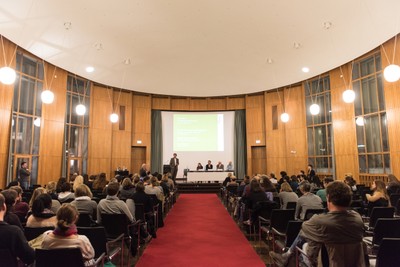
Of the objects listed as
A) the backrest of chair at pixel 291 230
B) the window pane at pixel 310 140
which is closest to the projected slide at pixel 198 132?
the window pane at pixel 310 140

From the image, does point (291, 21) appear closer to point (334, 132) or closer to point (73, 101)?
point (334, 132)

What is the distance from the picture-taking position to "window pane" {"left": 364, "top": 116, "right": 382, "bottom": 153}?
8.95 metres

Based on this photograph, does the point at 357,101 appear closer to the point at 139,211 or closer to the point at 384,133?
the point at 384,133

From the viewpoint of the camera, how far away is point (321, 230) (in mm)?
2113

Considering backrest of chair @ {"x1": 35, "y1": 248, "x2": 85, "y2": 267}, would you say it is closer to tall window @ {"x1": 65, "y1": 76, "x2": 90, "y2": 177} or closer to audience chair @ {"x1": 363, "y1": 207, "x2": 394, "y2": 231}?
audience chair @ {"x1": 363, "y1": 207, "x2": 394, "y2": 231}

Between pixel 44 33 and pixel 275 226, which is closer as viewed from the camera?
pixel 275 226

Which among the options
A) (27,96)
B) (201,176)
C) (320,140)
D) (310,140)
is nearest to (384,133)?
(320,140)

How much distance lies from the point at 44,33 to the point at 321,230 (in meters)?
7.82

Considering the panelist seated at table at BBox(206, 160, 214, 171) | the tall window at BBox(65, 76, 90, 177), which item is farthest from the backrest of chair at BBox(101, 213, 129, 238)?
the panelist seated at table at BBox(206, 160, 214, 171)

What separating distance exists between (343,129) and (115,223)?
9333mm

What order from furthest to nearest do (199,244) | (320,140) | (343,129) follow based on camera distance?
(320,140), (343,129), (199,244)

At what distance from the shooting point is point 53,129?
33.0 feet

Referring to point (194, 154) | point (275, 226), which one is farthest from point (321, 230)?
point (194, 154)

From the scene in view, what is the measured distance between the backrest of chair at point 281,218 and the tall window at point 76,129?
9.20m
